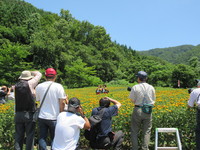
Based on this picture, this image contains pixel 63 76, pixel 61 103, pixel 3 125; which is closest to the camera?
pixel 61 103

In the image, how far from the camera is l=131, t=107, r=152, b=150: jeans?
4.50 metres

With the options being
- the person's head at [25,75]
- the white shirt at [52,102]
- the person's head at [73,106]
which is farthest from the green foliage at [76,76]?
the person's head at [73,106]

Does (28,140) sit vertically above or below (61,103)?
below

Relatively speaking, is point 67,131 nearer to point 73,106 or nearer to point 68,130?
point 68,130

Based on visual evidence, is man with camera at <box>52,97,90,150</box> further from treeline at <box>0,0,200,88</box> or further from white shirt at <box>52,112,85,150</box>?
treeline at <box>0,0,200,88</box>

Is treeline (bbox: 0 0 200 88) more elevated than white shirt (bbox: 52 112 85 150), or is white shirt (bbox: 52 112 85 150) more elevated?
treeline (bbox: 0 0 200 88)

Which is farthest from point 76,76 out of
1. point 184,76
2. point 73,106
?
point 73,106

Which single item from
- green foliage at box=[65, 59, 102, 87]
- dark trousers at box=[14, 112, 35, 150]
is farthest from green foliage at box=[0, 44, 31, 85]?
dark trousers at box=[14, 112, 35, 150]

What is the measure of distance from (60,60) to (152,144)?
3838 centimetres

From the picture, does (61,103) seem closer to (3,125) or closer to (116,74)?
(3,125)

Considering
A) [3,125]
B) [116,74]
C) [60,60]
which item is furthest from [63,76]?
[3,125]

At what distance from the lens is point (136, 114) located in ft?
14.9

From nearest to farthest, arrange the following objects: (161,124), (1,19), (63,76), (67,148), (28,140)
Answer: (67,148), (28,140), (161,124), (1,19), (63,76)

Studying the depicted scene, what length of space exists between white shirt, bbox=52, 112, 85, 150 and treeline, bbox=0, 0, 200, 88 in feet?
88.9
